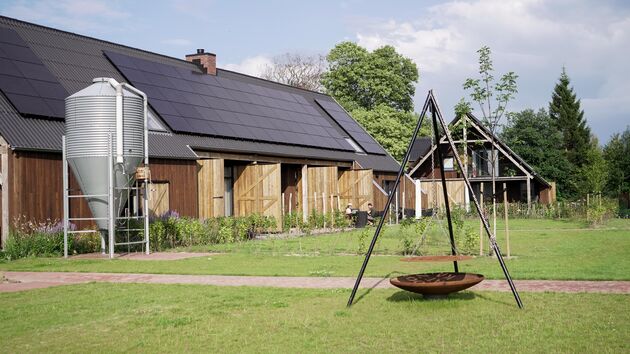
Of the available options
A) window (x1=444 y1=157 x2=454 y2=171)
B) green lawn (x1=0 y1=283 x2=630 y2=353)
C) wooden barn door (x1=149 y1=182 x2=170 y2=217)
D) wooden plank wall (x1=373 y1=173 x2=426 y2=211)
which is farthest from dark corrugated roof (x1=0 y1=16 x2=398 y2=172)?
window (x1=444 y1=157 x2=454 y2=171)

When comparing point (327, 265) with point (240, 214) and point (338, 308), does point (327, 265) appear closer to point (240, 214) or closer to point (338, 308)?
point (338, 308)

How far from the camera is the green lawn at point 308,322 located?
7.95 m

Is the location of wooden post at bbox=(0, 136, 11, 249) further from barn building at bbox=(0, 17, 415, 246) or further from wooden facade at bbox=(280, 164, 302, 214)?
wooden facade at bbox=(280, 164, 302, 214)

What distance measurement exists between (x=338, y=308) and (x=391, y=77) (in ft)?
167

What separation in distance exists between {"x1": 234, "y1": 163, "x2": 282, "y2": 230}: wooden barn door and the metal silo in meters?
9.25

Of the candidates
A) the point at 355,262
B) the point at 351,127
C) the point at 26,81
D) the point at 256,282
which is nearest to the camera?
the point at 256,282

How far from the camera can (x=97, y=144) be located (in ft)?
64.8

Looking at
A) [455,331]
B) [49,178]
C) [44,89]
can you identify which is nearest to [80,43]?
[44,89]

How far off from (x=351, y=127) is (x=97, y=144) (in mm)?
24723

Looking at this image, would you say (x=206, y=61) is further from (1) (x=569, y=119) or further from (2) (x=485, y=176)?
(1) (x=569, y=119)

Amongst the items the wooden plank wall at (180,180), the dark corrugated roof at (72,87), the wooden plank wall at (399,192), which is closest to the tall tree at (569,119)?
the wooden plank wall at (399,192)

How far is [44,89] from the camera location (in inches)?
928

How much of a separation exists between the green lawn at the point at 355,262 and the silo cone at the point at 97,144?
2264mm

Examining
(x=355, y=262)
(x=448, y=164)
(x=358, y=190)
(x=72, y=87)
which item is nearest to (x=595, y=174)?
(x=358, y=190)
